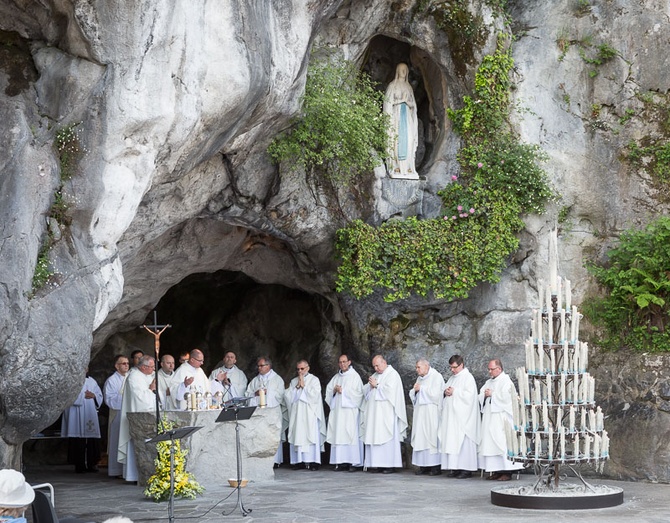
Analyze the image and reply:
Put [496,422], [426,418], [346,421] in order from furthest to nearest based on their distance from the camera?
[346,421]
[426,418]
[496,422]

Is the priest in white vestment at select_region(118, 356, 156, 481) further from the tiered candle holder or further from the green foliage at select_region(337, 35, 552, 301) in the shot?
the tiered candle holder

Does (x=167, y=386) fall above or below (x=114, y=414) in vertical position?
above

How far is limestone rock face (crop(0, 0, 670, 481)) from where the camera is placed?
1058 cm

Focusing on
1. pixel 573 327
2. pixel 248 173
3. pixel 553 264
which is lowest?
pixel 573 327

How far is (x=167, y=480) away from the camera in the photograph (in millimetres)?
12758

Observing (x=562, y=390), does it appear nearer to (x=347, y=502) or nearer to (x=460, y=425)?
(x=347, y=502)

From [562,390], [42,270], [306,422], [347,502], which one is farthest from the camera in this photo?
[306,422]

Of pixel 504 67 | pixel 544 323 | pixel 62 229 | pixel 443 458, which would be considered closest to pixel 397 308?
pixel 443 458

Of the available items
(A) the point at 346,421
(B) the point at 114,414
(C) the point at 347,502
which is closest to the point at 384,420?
(A) the point at 346,421

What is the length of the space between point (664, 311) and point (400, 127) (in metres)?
5.16

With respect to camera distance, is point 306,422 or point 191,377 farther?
point 306,422

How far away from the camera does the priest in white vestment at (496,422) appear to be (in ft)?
48.1

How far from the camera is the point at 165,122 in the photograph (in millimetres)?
11734

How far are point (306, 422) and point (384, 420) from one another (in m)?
1.46
